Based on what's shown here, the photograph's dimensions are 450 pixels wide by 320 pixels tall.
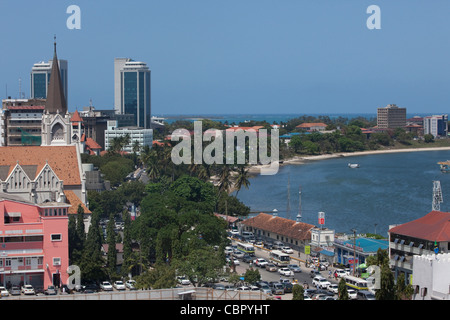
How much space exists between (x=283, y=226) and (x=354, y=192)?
84.9 ft

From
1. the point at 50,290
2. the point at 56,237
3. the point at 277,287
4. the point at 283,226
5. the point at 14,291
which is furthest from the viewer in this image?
the point at 283,226

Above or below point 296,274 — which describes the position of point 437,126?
above

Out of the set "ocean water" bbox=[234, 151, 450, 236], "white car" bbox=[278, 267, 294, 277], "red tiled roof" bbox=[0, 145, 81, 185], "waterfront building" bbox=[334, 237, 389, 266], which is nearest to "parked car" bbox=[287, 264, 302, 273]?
"white car" bbox=[278, 267, 294, 277]

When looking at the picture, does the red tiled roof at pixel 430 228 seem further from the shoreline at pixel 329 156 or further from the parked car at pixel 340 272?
the shoreline at pixel 329 156

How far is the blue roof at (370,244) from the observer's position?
1176 inches

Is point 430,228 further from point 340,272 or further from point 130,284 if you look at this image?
point 130,284

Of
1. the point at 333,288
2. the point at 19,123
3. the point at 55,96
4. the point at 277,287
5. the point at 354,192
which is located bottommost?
the point at 354,192

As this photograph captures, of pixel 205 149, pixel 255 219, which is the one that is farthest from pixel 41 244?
pixel 205 149

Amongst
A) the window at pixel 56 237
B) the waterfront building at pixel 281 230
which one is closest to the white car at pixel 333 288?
the waterfront building at pixel 281 230

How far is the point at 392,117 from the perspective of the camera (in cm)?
16225

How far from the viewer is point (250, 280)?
25.2 m

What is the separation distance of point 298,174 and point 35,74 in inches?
2785

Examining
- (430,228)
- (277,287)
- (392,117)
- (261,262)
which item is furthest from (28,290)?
(392,117)

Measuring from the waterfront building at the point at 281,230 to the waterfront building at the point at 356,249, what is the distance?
126 inches
